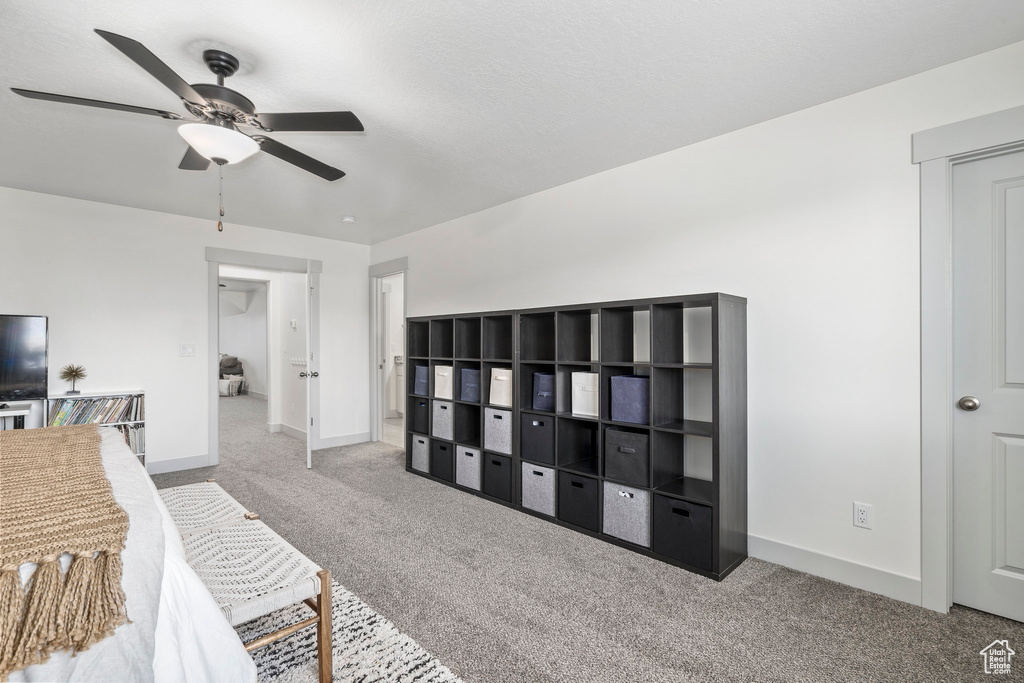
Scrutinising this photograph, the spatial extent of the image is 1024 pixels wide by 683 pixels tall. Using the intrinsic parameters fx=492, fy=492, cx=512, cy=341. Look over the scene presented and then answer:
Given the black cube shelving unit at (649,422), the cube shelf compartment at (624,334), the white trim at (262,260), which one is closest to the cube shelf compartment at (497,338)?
the black cube shelving unit at (649,422)

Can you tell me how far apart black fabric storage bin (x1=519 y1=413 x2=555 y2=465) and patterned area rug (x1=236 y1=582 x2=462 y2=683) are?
151 cm

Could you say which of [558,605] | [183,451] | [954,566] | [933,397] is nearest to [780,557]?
[954,566]

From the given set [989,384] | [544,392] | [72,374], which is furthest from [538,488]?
[72,374]

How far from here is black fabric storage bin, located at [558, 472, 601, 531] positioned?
119 inches

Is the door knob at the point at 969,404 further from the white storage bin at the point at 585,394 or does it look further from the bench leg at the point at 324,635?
the bench leg at the point at 324,635

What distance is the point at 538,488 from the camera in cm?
335

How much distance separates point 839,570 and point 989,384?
3.57 ft

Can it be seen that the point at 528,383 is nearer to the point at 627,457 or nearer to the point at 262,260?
the point at 627,457

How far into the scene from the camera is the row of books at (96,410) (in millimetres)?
3748

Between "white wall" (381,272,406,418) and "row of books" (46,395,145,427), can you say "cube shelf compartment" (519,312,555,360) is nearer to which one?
"row of books" (46,395,145,427)

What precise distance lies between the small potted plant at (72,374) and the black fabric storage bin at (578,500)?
154 inches

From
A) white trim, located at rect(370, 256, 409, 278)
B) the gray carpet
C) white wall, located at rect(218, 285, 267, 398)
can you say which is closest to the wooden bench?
the gray carpet

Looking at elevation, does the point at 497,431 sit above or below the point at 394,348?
below

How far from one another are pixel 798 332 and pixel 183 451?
5.07 metres
